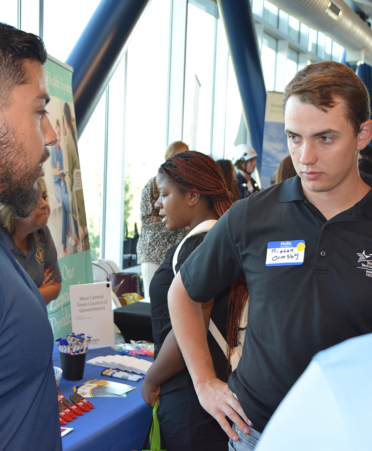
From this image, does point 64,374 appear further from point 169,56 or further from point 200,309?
point 169,56

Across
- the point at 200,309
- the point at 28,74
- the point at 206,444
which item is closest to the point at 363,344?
the point at 28,74

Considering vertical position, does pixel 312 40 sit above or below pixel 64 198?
above

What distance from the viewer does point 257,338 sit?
44.3 inches

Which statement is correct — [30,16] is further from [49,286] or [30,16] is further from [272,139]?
[272,139]

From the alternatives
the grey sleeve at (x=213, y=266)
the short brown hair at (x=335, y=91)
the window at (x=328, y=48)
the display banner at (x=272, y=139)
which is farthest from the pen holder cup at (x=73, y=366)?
the window at (x=328, y=48)

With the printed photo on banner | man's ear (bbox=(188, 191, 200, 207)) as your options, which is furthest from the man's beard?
the printed photo on banner

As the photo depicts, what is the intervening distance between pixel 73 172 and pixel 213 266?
6.74ft

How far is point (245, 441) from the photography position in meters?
1.17

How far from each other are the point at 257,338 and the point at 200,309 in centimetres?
32

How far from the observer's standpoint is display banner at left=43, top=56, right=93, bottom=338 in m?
2.77

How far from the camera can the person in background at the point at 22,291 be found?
0.82 m

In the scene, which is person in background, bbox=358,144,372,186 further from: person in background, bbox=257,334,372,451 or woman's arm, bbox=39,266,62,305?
person in background, bbox=257,334,372,451

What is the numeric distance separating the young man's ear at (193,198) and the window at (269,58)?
872 cm

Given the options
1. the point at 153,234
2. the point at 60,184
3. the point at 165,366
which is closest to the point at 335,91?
the point at 165,366
